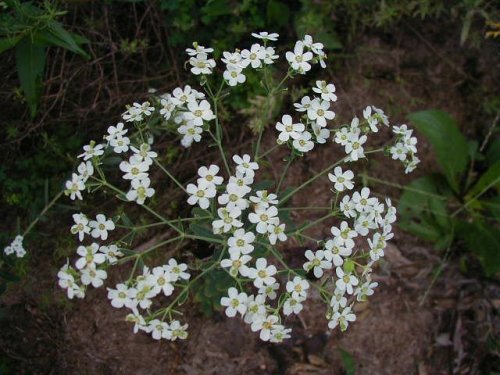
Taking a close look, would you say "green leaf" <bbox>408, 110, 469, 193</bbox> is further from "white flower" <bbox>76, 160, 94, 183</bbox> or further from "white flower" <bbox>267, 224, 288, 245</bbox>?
"white flower" <bbox>76, 160, 94, 183</bbox>

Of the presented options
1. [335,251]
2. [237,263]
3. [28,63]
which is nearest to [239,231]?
[237,263]

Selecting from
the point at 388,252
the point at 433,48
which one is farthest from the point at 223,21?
the point at 388,252

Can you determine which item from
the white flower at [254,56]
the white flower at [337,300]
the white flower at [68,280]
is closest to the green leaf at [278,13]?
the white flower at [254,56]

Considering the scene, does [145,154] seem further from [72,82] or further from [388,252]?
[388,252]

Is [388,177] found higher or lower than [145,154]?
lower

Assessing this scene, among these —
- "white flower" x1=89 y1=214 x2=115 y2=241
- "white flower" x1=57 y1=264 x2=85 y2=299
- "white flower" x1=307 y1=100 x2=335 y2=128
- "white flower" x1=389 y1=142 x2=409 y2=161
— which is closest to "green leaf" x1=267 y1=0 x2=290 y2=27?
"white flower" x1=307 y1=100 x2=335 y2=128

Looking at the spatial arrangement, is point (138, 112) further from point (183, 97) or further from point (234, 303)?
point (234, 303)

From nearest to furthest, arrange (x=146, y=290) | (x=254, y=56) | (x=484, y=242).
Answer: (x=146, y=290) → (x=254, y=56) → (x=484, y=242)
